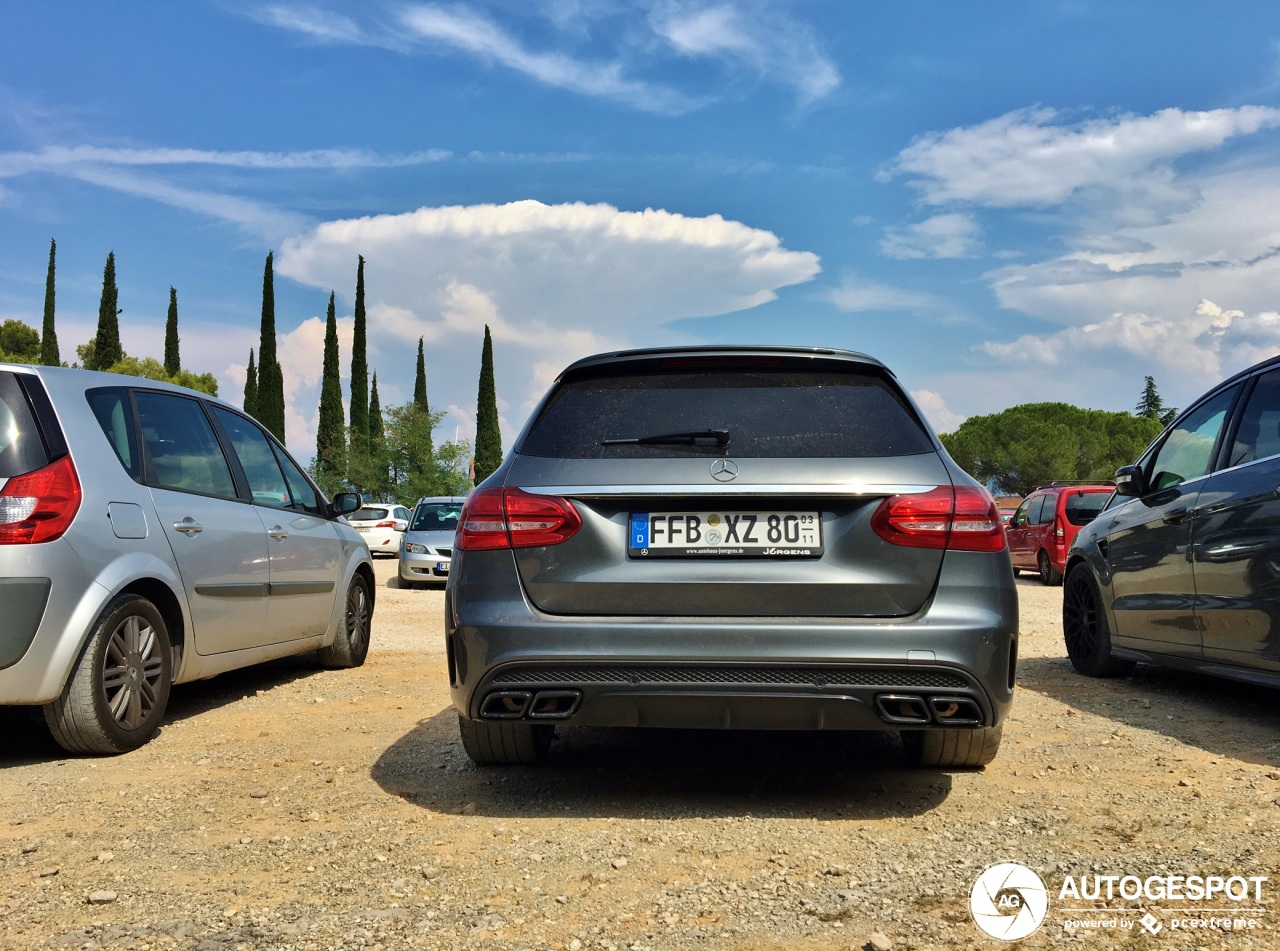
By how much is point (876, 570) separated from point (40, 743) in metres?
4.02

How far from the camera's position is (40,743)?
17.1ft

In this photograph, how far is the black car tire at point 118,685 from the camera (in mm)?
4676

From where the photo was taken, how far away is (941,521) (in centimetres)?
364

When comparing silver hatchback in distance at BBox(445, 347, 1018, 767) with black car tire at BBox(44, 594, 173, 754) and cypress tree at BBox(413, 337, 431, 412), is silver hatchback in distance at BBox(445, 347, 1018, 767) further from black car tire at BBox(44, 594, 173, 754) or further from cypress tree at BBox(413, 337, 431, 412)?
cypress tree at BBox(413, 337, 431, 412)

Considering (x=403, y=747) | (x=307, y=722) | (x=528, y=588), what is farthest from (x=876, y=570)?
(x=307, y=722)

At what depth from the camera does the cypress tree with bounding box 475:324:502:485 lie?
68.4m

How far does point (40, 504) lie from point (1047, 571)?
15.9 meters

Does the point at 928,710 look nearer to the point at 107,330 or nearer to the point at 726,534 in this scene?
the point at 726,534

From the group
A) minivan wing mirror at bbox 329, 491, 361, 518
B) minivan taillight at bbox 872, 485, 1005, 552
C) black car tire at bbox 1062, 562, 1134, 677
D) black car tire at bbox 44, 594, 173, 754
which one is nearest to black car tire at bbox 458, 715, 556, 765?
minivan taillight at bbox 872, 485, 1005, 552

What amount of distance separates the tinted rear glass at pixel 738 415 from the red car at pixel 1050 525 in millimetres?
12834

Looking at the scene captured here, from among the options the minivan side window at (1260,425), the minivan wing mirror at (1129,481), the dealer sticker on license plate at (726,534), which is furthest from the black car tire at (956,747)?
the minivan wing mirror at (1129,481)

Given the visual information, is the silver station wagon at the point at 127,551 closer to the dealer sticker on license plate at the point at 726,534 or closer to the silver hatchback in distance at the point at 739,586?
the silver hatchback in distance at the point at 739,586

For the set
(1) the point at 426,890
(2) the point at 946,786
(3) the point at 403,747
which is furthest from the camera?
(3) the point at 403,747

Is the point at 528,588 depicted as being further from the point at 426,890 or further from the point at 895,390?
the point at 895,390
